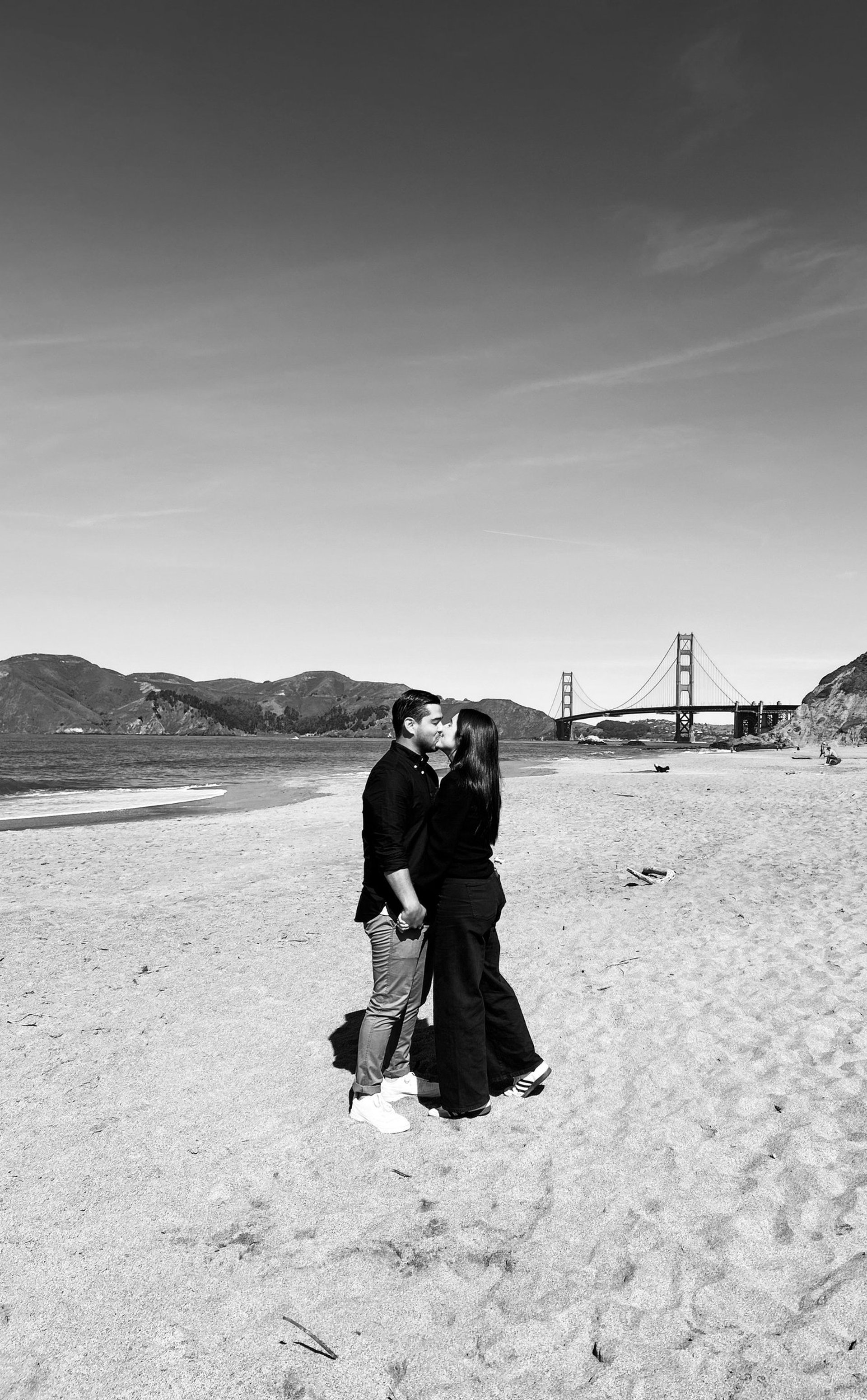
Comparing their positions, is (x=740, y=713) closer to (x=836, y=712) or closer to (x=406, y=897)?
(x=836, y=712)

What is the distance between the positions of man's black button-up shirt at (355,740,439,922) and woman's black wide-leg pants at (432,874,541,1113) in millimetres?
300

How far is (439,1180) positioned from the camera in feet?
13.0

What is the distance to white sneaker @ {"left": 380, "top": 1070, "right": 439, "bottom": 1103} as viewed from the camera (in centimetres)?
484

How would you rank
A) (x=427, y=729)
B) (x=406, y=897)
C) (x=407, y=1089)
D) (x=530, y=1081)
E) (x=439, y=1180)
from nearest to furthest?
(x=439, y=1180), (x=406, y=897), (x=427, y=729), (x=530, y=1081), (x=407, y=1089)

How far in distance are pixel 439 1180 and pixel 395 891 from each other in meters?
1.35

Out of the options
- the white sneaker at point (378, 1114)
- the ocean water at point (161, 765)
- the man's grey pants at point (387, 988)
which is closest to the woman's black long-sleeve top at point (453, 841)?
the man's grey pants at point (387, 988)

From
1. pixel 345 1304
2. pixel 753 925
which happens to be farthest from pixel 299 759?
pixel 345 1304

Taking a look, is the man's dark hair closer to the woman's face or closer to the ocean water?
the woman's face

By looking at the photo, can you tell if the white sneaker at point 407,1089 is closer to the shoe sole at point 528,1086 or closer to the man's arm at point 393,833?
the shoe sole at point 528,1086

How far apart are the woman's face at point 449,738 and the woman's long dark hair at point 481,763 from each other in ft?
0.05

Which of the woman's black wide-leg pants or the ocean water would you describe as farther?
the ocean water

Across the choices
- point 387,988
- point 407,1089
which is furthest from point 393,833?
point 407,1089

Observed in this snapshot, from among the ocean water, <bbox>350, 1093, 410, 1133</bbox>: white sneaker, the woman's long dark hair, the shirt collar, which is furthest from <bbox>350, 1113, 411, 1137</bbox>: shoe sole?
the ocean water

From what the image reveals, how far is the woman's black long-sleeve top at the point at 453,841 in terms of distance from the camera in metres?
4.26
